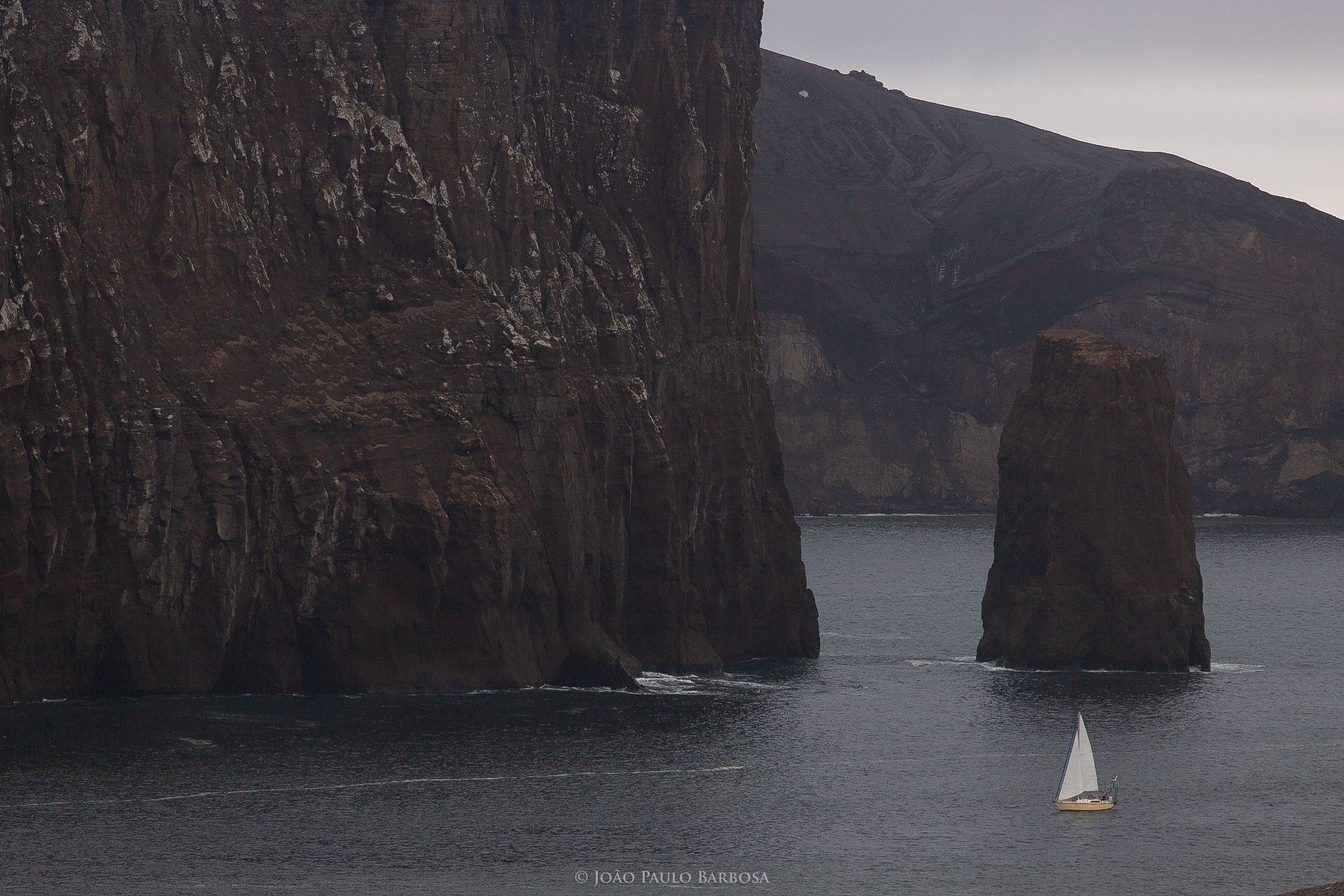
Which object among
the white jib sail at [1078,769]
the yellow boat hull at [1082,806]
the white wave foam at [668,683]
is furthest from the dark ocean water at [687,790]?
the white jib sail at [1078,769]

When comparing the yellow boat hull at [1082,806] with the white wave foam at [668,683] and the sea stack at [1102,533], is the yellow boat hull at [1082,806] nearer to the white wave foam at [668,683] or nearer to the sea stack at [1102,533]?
the white wave foam at [668,683]

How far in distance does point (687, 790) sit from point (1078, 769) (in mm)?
15895

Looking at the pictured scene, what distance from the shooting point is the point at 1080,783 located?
8950 centimetres

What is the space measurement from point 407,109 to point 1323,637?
7885cm

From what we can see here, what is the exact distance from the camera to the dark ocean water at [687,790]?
76.8 meters

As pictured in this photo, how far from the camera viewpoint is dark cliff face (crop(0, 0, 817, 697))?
339 feet

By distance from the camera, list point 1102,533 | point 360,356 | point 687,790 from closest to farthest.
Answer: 1. point 687,790
2. point 360,356
3. point 1102,533

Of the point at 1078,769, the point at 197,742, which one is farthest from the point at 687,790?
the point at 197,742

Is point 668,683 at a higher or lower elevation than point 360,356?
lower

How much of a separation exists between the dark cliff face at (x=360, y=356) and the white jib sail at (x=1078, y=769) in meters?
31.4

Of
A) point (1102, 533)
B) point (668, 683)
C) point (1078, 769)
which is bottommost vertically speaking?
point (668, 683)

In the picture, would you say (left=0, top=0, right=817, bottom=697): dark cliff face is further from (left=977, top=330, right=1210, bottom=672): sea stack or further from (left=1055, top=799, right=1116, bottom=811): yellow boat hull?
(left=1055, top=799, right=1116, bottom=811): yellow boat hull

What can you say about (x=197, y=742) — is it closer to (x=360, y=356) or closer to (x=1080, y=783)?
(x=360, y=356)

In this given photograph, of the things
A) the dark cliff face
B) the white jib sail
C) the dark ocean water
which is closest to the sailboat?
the white jib sail
